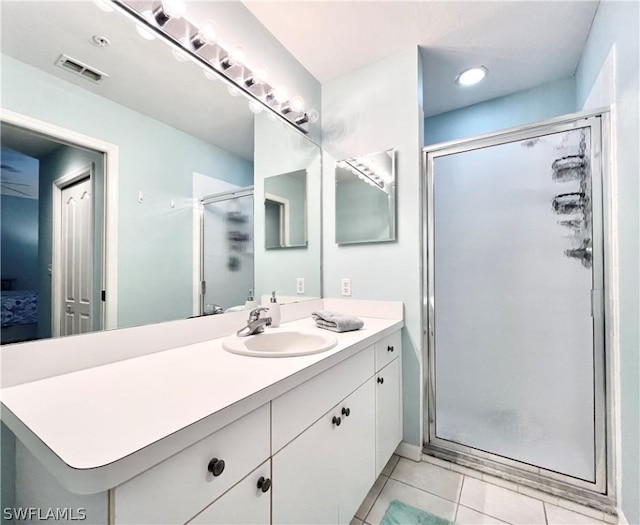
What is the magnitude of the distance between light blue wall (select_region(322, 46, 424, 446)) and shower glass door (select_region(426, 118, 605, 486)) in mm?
128

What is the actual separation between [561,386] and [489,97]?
204cm

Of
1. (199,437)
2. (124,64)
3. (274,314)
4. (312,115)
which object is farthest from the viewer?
(312,115)

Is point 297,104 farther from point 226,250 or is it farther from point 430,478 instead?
point 430,478

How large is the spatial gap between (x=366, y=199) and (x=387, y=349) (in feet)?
3.05

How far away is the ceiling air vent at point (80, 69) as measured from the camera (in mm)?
885

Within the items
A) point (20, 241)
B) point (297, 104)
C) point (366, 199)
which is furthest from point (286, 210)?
point (20, 241)

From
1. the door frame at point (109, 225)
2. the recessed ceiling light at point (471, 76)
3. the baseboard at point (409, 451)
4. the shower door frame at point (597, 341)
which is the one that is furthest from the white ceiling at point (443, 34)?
the baseboard at point (409, 451)

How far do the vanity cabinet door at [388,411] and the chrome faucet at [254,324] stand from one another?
602 millimetres

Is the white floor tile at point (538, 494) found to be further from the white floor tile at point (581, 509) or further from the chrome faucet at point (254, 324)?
the chrome faucet at point (254, 324)

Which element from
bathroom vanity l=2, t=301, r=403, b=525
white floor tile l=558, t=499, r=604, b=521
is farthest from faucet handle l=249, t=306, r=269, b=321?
white floor tile l=558, t=499, r=604, b=521

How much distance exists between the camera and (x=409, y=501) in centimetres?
138

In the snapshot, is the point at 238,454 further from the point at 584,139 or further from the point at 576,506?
the point at 584,139

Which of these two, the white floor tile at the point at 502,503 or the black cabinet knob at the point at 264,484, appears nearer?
the black cabinet knob at the point at 264,484

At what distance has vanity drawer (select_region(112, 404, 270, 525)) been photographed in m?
0.50
